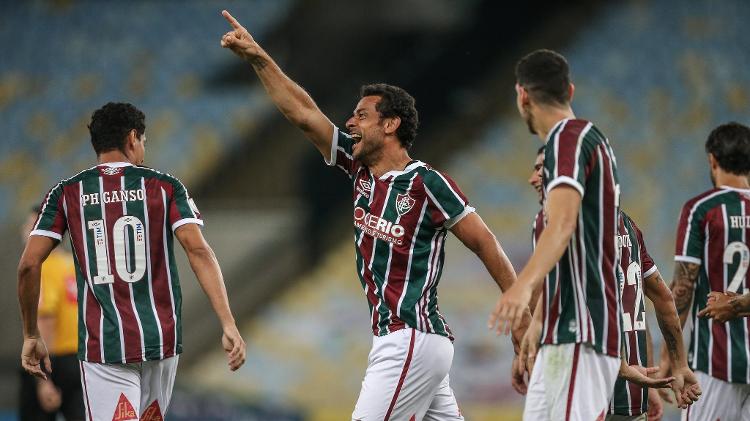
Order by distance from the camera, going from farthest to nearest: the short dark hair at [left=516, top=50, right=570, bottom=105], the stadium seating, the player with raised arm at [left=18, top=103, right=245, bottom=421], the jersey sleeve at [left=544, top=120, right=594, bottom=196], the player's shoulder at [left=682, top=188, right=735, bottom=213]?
the stadium seating < the player's shoulder at [left=682, top=188, right=735, bottom=213] < the player with raised arm at [left=18, top=103, right=245, bottom=421] < the short dark hair at [left=516, top=50, right=570, bottom=105] < the jersey sleeve at [left=544, top=120, right=594, bottom=196]

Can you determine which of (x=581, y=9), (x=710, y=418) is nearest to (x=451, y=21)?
(x=581, y=9)

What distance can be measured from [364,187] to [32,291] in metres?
1.79

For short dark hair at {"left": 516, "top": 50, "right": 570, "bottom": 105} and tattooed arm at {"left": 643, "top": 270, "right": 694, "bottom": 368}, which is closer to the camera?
short dark hair at {"left": 516, "top": 50, "right": 570, "bottom": 105}

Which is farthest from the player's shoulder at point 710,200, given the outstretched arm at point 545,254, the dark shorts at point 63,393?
the dark shorts at point 63,393

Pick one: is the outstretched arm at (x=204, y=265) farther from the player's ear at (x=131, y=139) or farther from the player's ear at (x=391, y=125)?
the player's ear at (x=391, y=125)

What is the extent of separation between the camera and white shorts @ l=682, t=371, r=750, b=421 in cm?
563

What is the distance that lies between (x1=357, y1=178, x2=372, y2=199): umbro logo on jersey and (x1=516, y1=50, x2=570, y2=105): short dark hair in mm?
1170

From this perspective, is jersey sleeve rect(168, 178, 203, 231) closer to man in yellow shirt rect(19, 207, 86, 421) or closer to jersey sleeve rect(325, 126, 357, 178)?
jersey sleeve rect(325, 126, 357, 178)

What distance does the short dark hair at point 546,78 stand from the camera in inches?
167

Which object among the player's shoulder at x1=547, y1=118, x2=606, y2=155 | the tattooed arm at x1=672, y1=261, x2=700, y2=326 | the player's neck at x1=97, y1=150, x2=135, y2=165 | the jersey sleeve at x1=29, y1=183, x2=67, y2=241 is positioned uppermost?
the player's neck at x1=97, y1=150, x2=135, y2=165

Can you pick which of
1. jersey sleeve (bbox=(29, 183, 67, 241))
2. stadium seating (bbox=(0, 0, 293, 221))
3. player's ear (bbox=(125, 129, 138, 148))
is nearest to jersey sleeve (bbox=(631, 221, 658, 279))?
player's ear (bbox=(125, 129, 138, 148))

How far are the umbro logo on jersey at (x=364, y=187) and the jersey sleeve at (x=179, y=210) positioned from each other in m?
0.83

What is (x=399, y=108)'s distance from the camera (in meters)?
5.29

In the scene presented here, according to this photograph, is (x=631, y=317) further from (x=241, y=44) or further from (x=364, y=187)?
(x=241, y=44)
